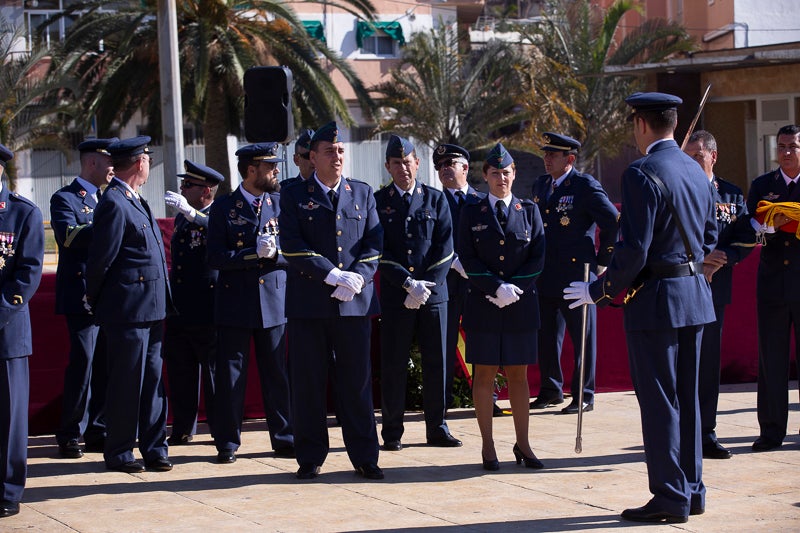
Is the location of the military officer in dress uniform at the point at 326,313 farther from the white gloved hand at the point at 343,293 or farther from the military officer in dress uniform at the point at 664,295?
the military officer in dress uniform at the point at 664,295

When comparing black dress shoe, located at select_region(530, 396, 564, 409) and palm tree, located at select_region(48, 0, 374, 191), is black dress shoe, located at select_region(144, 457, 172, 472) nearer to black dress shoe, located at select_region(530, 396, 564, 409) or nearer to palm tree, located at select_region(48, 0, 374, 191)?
black dress shoe, located at select_region(530, 396, 564, 409)

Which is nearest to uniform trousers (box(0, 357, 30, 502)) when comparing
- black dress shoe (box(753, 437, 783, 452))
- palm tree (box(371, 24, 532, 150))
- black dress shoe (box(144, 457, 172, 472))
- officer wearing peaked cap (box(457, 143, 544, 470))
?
black dress shoe (box(144, 457, 172, 472))

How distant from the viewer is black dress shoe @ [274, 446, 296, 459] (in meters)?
8.12

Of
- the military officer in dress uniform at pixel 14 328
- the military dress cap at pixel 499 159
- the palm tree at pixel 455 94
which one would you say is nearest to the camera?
the military officer in dress uniform at pixel 14 328

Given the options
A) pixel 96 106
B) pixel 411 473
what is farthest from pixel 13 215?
pixel 96 106

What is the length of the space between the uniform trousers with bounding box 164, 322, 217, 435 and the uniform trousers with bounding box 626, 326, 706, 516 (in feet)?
10.8

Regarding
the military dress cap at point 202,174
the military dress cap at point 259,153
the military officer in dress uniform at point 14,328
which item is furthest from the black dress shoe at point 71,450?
the military dress cap at point 259,153

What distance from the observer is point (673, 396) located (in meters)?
6.23

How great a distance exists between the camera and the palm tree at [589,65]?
28953mm

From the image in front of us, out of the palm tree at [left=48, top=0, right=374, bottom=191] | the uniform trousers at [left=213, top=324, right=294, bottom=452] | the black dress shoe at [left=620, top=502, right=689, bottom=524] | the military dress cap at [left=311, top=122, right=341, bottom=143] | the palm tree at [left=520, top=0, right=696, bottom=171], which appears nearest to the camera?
the black dress shoe at [left=620, top=502, right=689, bottom=524]

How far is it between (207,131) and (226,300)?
1548 cm

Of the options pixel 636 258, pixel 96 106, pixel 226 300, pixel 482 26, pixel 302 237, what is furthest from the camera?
pixel 482 26

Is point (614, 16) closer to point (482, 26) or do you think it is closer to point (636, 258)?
point (482, 26)

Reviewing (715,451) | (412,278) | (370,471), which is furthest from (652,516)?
(412,278)
